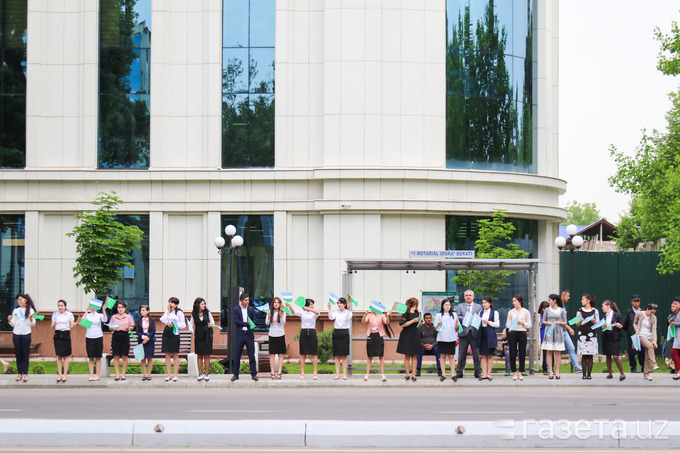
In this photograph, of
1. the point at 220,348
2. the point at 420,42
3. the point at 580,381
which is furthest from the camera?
the point at 420,42

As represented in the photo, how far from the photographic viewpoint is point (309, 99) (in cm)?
3428

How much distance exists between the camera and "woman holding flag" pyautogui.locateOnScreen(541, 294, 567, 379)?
81.7 ft

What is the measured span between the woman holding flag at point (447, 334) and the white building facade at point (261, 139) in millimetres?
8736

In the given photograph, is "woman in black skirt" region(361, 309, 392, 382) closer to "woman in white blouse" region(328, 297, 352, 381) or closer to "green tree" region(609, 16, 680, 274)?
"woman in white blouse" region(328, 297, 352, 381)

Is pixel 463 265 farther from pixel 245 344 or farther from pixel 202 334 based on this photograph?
pixel 202 334

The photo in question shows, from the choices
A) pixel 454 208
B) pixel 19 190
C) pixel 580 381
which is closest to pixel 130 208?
pixel 19 190

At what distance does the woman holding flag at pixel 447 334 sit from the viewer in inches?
963

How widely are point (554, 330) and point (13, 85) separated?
21.2 m

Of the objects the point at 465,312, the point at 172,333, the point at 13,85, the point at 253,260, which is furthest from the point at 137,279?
the point at 465,312

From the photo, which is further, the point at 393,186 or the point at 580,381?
the point at 393,186

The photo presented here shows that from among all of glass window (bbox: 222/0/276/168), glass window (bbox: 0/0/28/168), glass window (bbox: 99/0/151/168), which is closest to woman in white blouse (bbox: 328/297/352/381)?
glass window (bbox: 222/0/276/168)

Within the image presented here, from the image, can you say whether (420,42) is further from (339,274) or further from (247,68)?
(339,274)

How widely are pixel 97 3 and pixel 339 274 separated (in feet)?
42.7

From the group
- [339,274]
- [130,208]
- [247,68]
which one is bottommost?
[339,274]
